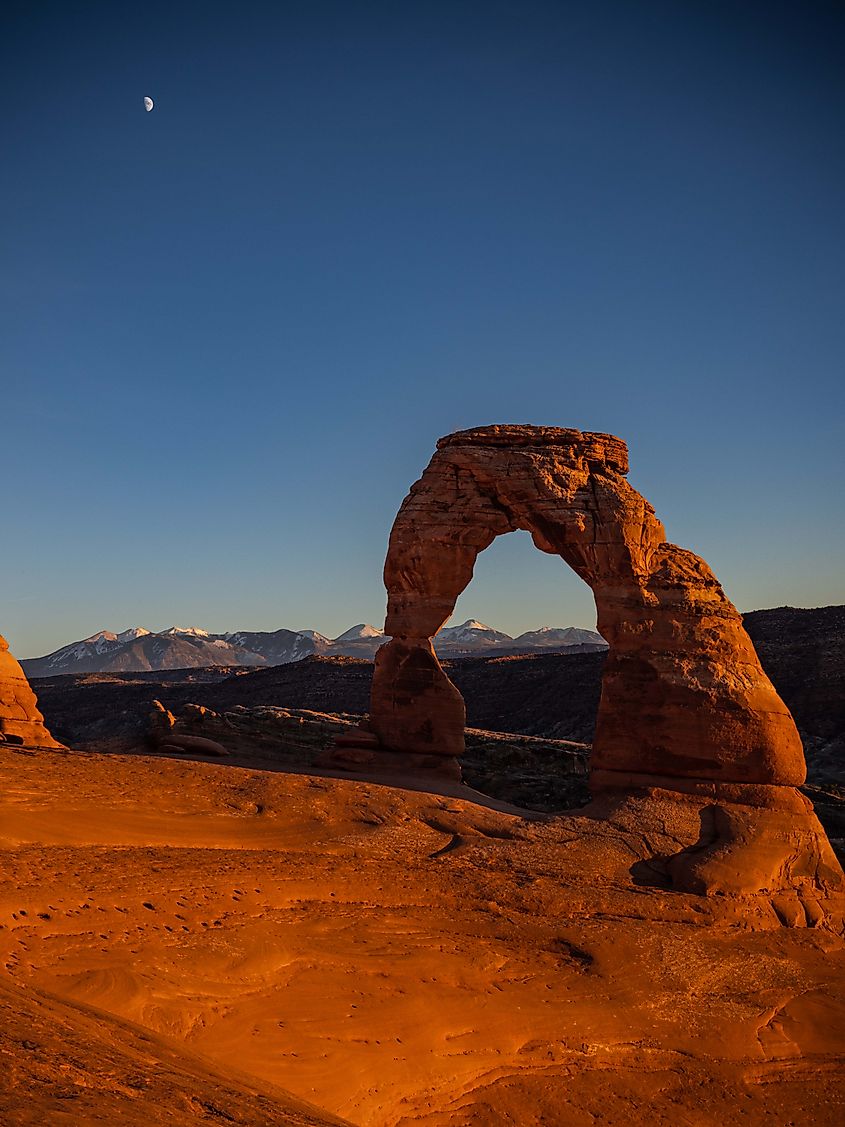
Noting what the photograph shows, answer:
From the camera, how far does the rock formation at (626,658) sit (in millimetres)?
16734

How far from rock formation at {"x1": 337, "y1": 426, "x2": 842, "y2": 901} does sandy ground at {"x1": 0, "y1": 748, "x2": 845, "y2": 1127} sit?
74.1 inches

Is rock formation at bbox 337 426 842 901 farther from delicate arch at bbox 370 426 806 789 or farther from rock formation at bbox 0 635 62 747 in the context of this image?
rock formation at bbox 0 635 62 747

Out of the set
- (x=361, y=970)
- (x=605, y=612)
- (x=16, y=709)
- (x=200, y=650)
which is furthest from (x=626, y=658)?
(x=200, y=650)

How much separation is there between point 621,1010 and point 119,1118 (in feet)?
25.6

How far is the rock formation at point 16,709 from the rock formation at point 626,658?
23.9 ft

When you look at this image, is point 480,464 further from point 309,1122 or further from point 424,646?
point 309,1122

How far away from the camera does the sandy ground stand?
23.4 ft

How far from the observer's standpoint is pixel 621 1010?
11078 millimetres

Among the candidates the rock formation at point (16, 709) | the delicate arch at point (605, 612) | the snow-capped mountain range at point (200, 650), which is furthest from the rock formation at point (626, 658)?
the snow-capped mountain range at point (200, 650)

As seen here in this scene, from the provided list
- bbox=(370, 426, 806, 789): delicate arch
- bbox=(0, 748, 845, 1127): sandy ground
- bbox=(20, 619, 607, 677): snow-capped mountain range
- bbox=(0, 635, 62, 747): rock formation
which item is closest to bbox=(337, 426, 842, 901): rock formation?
bbox=(370, 426, 806, 789): delicate arch

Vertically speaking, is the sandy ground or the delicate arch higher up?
the delicate arch

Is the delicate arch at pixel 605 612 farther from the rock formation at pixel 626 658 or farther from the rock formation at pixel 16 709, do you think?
the rock formation at pixel 16 709

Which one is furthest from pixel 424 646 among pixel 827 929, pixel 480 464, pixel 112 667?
pixel 112 667

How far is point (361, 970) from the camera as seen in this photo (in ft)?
33.2
